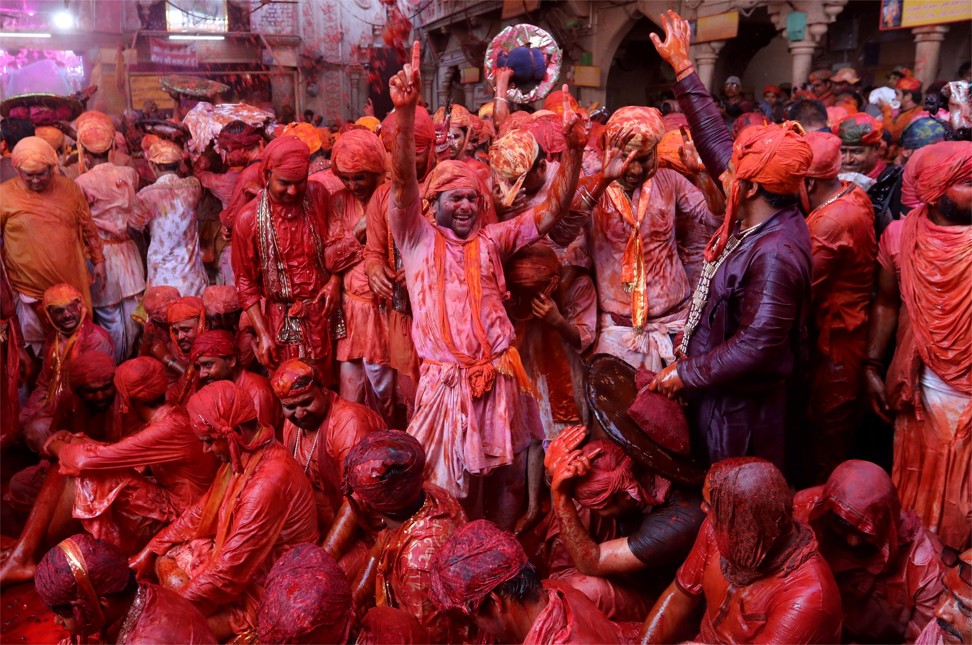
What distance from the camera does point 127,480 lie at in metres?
4.50

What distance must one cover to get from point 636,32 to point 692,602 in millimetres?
18062

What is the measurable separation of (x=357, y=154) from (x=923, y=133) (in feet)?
13.5

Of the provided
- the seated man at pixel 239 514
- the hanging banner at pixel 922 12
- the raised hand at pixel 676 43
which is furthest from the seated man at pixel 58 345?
the hanging banner at pixel 922 12

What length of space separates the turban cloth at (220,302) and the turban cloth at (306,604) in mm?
3587

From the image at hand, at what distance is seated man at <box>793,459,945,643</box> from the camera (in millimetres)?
3047

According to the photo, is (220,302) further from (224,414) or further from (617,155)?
(617,155)

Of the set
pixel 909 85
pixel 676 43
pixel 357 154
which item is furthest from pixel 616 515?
pixel 909 85

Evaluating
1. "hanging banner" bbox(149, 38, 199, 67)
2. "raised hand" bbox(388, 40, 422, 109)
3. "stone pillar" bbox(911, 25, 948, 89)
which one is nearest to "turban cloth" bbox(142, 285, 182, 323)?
"raised hand" bbox(388, 40, 422, 109)

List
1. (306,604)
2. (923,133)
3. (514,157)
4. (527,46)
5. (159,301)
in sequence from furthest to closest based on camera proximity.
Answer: (527,46) → (159,301) → (923,133) → (514,157) → (306,604)

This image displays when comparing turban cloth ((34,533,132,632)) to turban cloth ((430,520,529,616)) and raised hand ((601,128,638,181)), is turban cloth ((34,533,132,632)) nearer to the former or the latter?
turban cloth ((430,520,529,616))

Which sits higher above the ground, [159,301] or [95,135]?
[95,135]

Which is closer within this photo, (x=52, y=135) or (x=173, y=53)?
(x=52, y=135)

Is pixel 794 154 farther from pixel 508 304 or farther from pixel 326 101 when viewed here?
pixel 326 101

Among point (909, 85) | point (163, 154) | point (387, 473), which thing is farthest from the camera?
point (909, 85)
